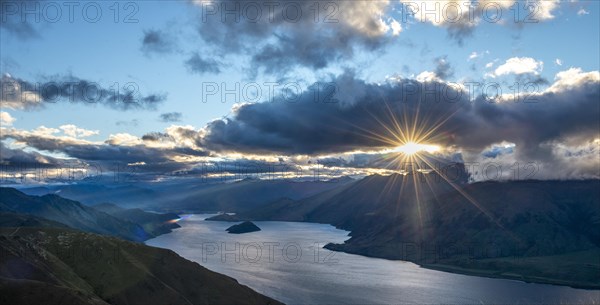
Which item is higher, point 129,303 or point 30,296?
point 30,296

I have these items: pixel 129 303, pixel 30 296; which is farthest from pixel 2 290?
pixel 129 303

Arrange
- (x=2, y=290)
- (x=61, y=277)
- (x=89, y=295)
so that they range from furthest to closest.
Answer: (x=61, y=277) < (x=89, y=295) < (x=2, y=290)

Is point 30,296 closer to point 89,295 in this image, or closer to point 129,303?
point 89,295

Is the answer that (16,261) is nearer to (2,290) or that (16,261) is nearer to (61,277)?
(61,277)

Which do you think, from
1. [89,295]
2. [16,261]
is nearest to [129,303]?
[89,295]

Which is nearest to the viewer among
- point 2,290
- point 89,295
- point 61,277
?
point 2,290

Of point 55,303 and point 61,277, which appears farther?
point 61,277

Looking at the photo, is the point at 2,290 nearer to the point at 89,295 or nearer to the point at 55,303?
the point at 55,303

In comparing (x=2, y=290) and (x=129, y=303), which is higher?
(x=2, y=290)

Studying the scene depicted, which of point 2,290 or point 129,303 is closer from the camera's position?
point 2,290
